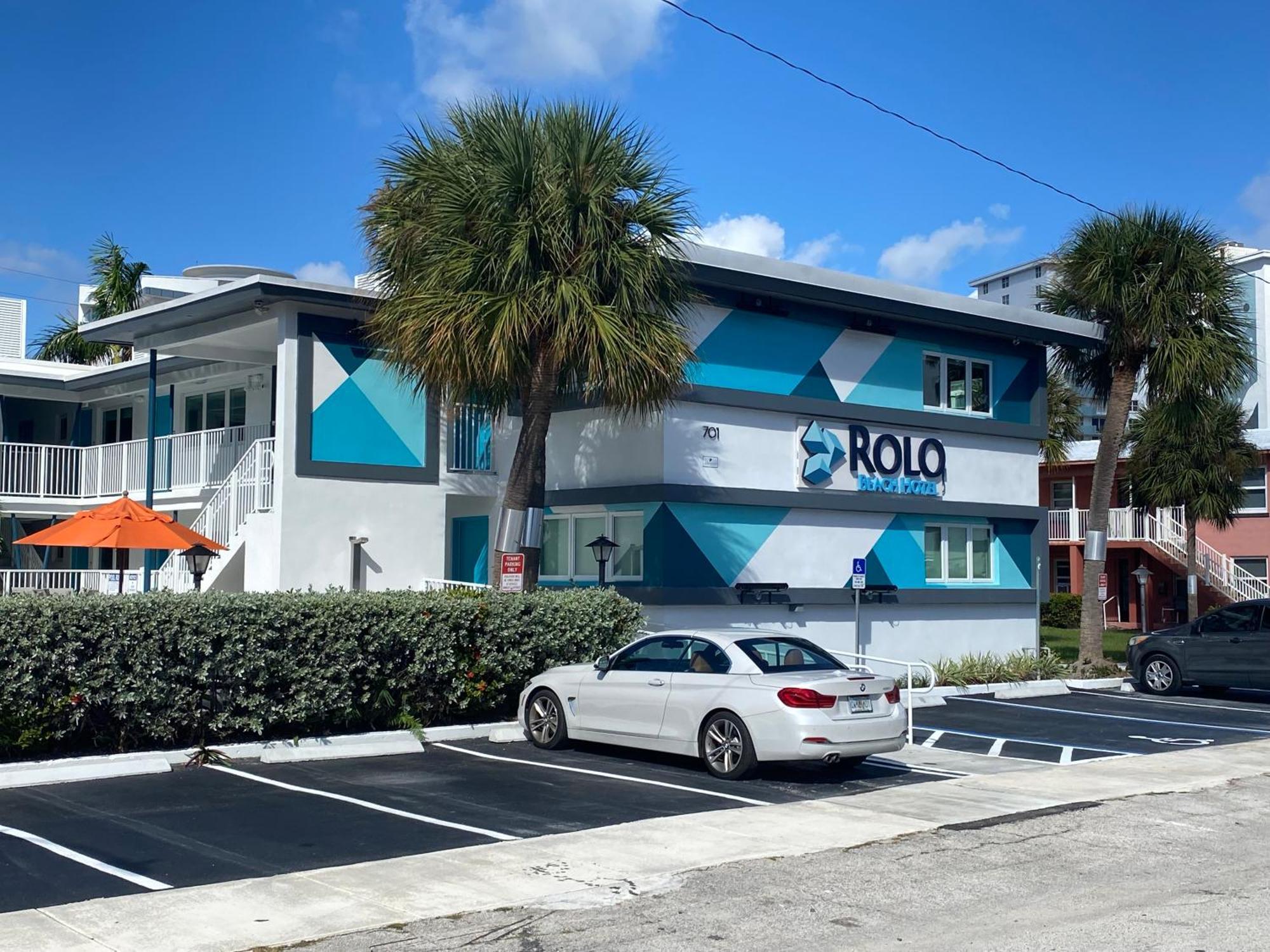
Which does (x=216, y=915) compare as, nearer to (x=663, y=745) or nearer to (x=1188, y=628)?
(x=663, y=745)

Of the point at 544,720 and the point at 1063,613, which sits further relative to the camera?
the point at 1063,613

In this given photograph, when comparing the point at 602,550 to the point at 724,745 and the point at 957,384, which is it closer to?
the point at 724,745

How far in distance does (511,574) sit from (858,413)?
8.64 meters

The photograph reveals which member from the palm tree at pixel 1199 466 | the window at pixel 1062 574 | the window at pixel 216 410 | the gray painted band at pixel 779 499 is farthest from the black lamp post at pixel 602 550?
the window at pixel 1062 574

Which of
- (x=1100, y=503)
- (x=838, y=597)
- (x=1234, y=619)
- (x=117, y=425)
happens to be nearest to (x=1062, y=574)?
(x=1100, y=503)

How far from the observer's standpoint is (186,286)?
28.0 meters

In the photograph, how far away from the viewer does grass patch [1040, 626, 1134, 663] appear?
32047 millimetres

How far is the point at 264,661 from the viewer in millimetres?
14211

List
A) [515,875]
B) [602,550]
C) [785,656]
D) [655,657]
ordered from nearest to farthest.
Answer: [515,875]
[785,656]
[655,657]
[602,550]

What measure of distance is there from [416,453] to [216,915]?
48.6 feet

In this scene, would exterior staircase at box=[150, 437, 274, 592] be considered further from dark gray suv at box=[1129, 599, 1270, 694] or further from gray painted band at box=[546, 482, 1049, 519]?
dark gray suv at box=[1129, 599, 1270, 694]

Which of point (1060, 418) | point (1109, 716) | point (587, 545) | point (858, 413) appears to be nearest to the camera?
point (1109, 716)

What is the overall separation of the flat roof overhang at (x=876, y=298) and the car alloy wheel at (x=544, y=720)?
24.3 feet

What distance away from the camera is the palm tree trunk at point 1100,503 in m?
26.3
